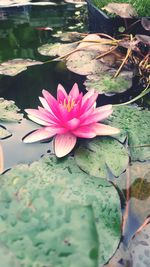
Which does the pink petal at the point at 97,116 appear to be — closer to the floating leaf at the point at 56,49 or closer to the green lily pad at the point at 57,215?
the green lily pad at the point at 57,215

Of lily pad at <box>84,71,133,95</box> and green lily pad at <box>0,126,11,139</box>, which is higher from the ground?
lily pad at <box>84,71,133,95</box>

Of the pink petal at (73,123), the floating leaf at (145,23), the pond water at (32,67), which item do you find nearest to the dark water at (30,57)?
the pond water at (32,67)

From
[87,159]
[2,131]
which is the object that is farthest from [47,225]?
[2,131]

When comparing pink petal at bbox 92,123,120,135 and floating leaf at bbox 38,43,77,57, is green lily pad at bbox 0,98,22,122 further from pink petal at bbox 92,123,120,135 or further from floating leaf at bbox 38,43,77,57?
floating leaf at bbox 38,43,77,57

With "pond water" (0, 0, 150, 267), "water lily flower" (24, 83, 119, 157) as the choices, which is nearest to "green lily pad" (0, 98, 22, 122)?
"pond water" (0, 0, 150, 267)

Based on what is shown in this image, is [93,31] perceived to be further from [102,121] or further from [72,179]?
[72,179]
